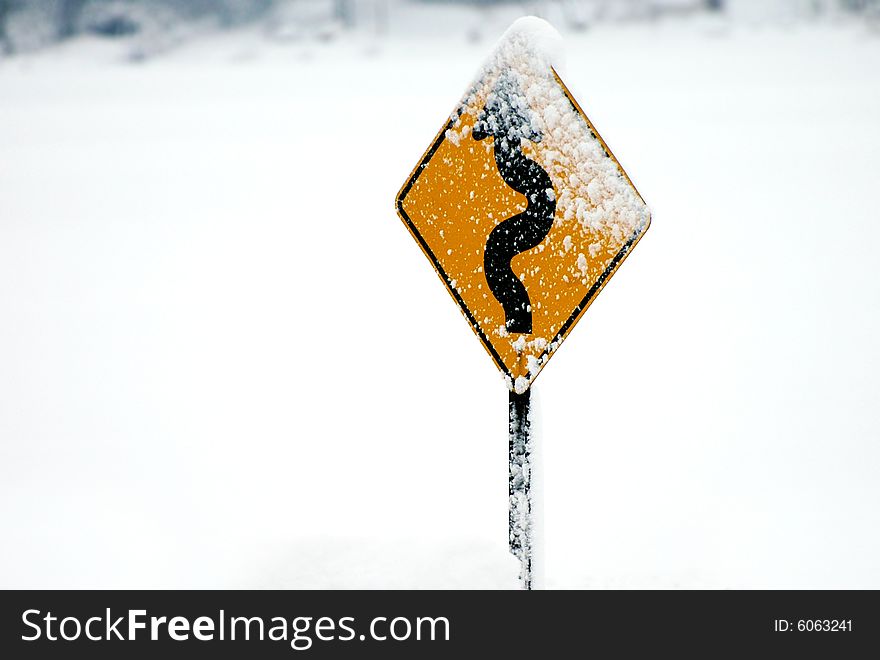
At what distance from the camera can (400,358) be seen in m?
5.59

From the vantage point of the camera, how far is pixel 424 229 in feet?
7.39

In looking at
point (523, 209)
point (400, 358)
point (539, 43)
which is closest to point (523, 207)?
point (523, 209)

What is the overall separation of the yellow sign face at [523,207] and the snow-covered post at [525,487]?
0.40 ft

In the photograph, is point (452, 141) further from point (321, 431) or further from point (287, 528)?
point (321, 431)

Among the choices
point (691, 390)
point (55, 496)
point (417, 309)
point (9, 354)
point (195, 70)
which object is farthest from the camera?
point (195, 70)

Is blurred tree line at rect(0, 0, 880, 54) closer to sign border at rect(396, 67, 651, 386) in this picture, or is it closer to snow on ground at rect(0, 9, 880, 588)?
snow on ground at rect(0, 9, 880, 588)

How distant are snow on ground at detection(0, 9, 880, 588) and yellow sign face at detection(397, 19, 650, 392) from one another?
15cm

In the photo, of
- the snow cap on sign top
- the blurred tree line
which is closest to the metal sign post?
the snow cap on sign top

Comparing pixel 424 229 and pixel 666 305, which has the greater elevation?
pixel 666 305

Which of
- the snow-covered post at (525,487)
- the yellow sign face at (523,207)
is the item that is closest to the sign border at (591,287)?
the yellow sign face at (523,207)

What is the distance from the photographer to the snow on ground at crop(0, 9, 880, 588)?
361 cm

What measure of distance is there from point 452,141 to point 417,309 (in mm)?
4230

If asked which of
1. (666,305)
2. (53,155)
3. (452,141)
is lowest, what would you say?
(452,141)
